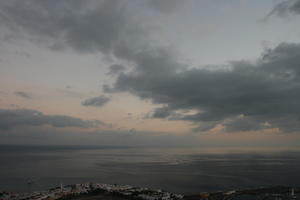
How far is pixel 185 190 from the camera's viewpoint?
2862 inches

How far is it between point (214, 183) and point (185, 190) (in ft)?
56.7

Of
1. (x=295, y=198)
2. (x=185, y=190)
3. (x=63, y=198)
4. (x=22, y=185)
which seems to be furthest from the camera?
(x=22, y=185)

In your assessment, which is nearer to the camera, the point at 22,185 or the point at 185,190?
the point at 185,190

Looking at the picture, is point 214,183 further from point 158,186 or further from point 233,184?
point 158,186

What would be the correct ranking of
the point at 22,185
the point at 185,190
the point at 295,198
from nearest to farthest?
the point at 295,198 → the point at 185,190 → the point at 22,185

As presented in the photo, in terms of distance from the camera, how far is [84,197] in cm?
5547

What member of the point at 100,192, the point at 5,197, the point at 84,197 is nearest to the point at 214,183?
the point at 100,192

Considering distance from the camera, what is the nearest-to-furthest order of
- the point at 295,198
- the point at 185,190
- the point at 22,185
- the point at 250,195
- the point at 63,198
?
the point at 63,198
the point at 295,198
the point at 250,195
the point at 185,190
the point at 22,185

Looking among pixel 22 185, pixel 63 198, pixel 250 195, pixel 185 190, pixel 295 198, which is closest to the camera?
pixel 63 198

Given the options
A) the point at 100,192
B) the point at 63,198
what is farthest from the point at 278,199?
the point at 63,198

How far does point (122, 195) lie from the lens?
5744 centimetres

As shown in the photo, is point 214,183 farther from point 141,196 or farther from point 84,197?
point 84,197

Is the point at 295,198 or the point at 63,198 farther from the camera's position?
the point at 295,198

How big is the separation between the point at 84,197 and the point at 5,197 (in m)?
20.2
